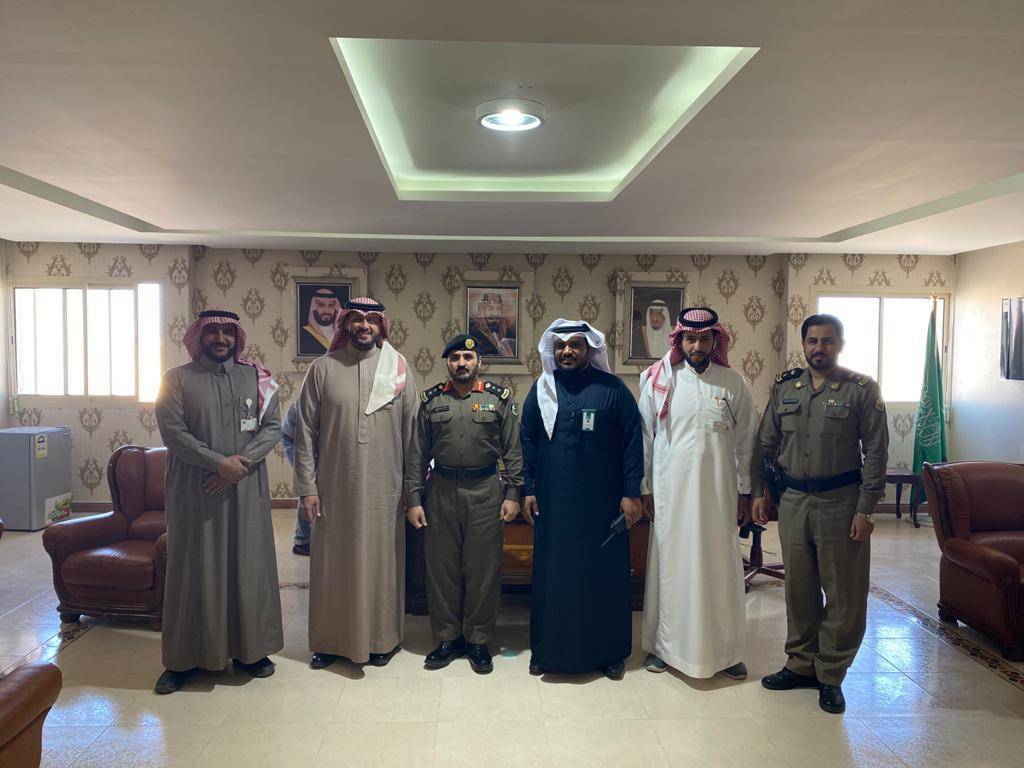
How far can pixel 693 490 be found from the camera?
349cm

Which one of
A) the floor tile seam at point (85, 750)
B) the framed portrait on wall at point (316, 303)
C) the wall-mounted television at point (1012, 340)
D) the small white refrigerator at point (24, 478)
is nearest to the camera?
the floor tile seam at point (85, 750)

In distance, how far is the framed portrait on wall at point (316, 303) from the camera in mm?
7297

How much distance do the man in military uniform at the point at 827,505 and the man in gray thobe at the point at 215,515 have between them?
2.55 m

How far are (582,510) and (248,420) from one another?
1710mm

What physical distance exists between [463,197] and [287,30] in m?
2.82

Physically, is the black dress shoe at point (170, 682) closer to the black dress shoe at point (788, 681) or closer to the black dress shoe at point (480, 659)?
the black dress shoe at point (480, 659)

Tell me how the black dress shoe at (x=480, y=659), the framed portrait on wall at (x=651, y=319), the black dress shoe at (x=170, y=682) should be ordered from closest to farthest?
the black dress shoe at (x=170, y=682)
the black dress shoe at (x=480, y=659)
the framed portrait on wall at (x=651, y=319)

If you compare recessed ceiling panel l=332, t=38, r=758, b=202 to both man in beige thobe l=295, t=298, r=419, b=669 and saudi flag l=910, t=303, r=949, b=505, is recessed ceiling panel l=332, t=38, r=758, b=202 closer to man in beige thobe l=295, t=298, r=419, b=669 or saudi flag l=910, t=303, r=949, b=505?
man in beige thobe l=295, t=298, r=419, b=669

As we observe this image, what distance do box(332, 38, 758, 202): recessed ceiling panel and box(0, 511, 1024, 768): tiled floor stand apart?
2.68m

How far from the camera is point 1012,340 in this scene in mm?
6324

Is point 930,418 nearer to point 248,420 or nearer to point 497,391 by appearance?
point 497,391

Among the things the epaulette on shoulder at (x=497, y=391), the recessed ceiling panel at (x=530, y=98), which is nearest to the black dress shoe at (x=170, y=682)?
the epaulette on shoulder at (x=497, y=391)

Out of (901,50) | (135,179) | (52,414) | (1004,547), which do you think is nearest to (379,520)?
(135,179)

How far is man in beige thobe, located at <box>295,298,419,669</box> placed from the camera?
140 inches
